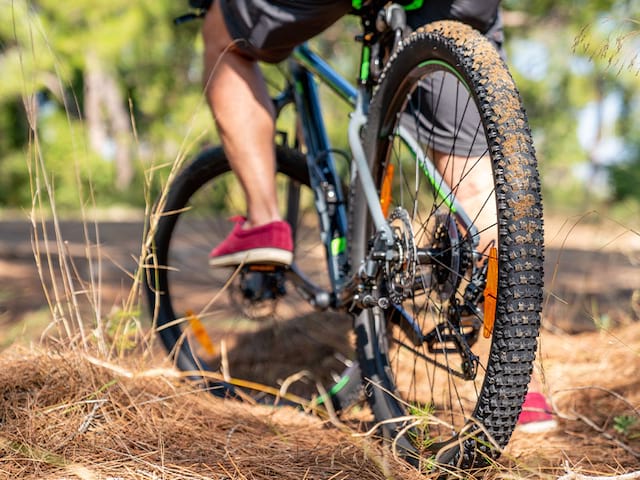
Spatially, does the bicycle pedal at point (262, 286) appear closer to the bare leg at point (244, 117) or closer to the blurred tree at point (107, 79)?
the bare leg at point (244, 117)

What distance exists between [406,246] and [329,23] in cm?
63

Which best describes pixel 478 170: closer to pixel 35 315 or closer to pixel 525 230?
pixel 525 230

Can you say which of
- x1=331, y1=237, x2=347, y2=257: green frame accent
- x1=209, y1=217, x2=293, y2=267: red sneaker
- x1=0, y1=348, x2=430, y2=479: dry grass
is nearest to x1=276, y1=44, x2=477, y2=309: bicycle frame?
x1=331, y1=237, x2=347, y2=257: green frame accent

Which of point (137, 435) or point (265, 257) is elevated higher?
point (265, 257)

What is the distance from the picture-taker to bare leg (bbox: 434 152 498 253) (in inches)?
52.6

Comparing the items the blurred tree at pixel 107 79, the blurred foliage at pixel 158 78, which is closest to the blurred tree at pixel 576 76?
the blurred foliage at pixel 158 78

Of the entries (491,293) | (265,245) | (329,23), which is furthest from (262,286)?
(491,293)

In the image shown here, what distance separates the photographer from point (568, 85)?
20531 mm

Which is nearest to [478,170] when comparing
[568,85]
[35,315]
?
[35,315]

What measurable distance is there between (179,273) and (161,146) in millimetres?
15033

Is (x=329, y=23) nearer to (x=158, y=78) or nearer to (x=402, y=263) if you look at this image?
(x=402, y=263)

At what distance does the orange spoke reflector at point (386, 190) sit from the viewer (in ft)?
5.74

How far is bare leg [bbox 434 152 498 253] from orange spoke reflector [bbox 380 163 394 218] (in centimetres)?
16

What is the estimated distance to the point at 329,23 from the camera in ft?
5.81
